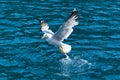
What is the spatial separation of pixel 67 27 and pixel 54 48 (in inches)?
165

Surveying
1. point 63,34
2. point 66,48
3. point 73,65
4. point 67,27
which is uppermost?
point 67,27

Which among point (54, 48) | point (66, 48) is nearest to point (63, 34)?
point (66, 48)

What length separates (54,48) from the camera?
27.2m

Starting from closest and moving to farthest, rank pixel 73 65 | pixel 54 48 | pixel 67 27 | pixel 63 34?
1. pixel 67 27
2. pixel 63 34
3. pixel 73 65
4. pixel 54 48

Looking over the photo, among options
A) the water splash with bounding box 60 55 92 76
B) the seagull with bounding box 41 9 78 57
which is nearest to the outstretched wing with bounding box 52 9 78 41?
the seagull with bounding box 41 9 78 57

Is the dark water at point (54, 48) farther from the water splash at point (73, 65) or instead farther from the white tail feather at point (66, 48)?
the white tail feather at point (66, 48)

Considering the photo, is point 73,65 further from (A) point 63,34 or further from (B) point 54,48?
(B) point 54,48

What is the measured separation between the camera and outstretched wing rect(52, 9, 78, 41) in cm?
2272

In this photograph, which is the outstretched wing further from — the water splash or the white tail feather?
the water splash

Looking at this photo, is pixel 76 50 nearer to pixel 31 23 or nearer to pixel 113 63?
pixel 113 63

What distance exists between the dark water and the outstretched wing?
163 cm

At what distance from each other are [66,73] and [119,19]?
29.4 feet

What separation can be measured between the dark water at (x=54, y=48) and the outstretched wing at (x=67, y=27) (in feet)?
5.35

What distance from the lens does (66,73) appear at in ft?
77.3
